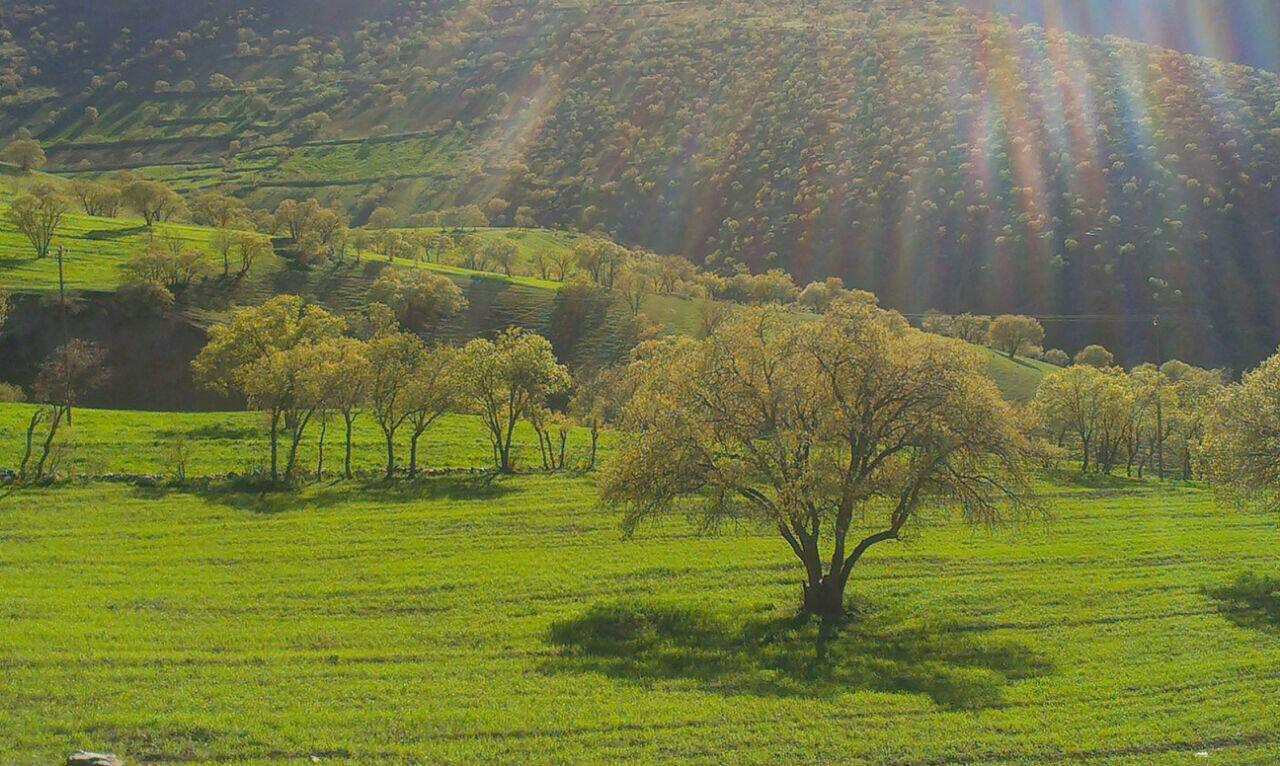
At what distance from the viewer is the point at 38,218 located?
120 m

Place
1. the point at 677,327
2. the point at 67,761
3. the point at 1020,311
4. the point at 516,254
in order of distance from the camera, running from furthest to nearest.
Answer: the point at 1020,311, the point at 516,254, the point at 677,327, the point at 67,761

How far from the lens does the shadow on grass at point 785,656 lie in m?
25.7

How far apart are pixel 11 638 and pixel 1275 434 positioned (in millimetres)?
50307

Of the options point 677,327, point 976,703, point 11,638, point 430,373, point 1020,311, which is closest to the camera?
point 976,703

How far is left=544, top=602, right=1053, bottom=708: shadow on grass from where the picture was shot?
25.7 meters

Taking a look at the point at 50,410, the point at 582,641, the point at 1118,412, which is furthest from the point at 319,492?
the point at 1118,412

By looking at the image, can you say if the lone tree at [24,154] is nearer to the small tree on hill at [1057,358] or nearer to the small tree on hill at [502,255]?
the small tree on hill at [502,255]

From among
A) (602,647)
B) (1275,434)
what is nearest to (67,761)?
(602,647)

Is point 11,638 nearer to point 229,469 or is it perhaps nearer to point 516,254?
point 229,469

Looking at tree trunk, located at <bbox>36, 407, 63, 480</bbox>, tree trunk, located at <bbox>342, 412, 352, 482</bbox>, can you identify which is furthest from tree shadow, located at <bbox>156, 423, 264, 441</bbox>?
tree trunk, located at <bbox>342, 412, 352, 482</bbox>

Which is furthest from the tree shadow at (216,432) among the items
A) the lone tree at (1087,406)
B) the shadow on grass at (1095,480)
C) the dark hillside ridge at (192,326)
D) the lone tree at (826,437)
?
the lone tree at (1087,406)

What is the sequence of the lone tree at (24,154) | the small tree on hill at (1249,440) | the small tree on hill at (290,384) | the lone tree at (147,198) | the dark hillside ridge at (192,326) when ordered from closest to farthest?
the small tree on hill at (1249,440) < the small tree on hill at (290,384) < the dark hillside ridge at (192,326) < the lone tree at (147,198) < the lone tree at (24,154)

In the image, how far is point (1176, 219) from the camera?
198m

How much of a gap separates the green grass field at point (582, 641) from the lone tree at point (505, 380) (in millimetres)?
14789
